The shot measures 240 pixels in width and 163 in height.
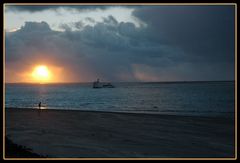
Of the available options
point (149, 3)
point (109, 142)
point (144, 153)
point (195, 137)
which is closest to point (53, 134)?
point (109, 142)

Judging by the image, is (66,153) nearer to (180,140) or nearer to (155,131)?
(180,140)

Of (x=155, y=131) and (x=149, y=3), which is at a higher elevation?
(x=149, y=3)

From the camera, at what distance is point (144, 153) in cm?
Result: 1462

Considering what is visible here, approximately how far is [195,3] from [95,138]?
1137 centimetres

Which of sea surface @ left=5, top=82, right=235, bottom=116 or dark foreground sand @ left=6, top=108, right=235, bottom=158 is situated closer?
dark foreground sand @ left=6, top=108, right=235, bottom=158

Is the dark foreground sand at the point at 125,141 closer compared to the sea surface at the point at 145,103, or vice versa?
the dark foreground sand at the point at 125,141

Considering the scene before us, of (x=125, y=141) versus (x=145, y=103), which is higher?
(x=145, y=103)

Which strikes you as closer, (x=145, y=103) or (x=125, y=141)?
(x=125, y=141)

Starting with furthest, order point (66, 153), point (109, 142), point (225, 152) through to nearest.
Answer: point (109, 142) → point (225, 152) → point (66, 153)

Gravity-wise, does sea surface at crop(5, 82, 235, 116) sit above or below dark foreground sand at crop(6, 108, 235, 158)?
above

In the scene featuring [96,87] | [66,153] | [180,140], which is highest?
[96,87]

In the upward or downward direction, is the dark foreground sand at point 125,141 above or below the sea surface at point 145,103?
below

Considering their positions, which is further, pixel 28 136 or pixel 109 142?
pixel 28 136

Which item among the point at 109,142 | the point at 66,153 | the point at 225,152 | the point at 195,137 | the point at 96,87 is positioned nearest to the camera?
the point at 66,153
